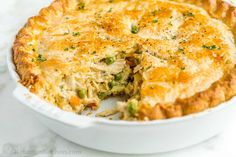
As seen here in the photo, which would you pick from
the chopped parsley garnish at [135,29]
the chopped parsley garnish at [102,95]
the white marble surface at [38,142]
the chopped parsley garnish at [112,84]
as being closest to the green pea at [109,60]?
the chopped parsley garnish at [112,84]

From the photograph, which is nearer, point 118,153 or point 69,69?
point 118,153

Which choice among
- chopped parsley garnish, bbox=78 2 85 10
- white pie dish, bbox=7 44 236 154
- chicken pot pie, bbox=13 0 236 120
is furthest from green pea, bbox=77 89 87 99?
chopped parsley garnish, bbox=78 2 85 10

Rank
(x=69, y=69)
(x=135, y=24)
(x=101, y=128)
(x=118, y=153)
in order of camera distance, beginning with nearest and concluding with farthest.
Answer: (x=101, y=128), (x=118, y=153), (x=69, y=69), (x=135, y=24)

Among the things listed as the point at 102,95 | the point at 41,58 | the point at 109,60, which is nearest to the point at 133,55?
the point at 109,60

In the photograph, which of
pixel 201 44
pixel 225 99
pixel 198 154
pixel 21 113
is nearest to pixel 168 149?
pixel 198 154

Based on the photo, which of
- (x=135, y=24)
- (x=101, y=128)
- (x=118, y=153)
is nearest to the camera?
(x=101, y=128)

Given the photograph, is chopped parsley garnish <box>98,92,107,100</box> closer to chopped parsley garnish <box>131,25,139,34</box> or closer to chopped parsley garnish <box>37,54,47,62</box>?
chopped parsley garnish <box>37,54,47,62</box>

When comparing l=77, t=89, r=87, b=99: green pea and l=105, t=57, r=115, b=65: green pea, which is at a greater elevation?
l=105, t=57, r=115, b=65: green pea

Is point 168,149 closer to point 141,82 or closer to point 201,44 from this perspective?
point 141,82
